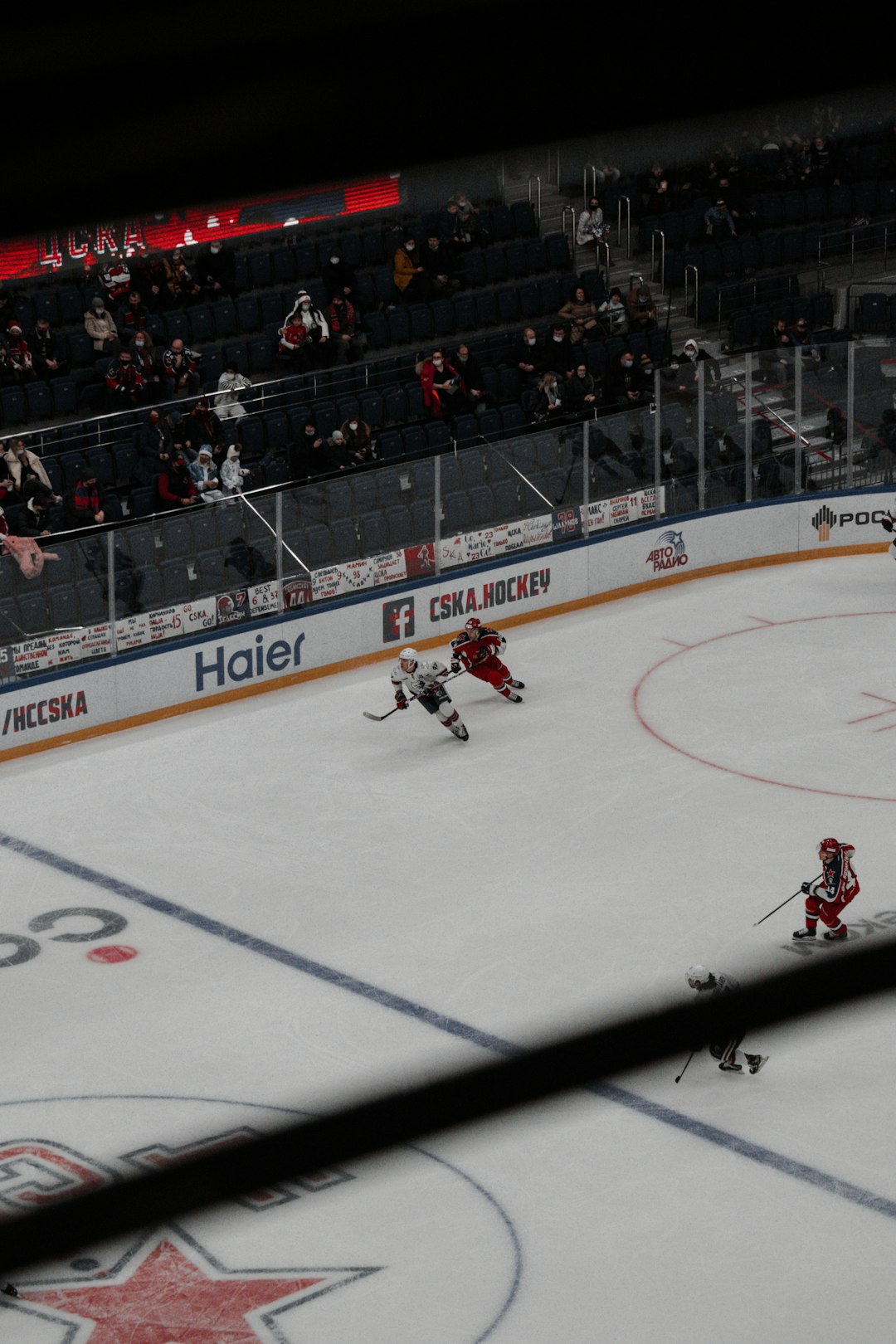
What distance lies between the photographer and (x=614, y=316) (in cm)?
2583

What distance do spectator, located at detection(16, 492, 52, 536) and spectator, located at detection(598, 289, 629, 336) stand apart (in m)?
8.98

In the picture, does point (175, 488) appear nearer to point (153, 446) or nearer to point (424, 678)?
point (153, 446)

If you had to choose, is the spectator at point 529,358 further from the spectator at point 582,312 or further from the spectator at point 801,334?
the spectator at point 801,334

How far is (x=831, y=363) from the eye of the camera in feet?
75.8

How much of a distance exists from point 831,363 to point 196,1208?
2308 cm

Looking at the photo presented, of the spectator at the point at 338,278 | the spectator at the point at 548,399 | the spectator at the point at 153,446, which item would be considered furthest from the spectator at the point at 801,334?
the spectator at the point at 153,446

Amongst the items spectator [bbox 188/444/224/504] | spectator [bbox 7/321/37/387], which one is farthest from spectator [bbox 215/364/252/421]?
spectator [bbox 7/321/37/387]

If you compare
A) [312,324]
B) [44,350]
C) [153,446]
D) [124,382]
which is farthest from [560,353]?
[44,350]

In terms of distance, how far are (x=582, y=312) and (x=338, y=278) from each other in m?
3.37

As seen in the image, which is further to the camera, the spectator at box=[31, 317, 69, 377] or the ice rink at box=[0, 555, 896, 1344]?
the spectator at box=[31, 317, 69, 377]

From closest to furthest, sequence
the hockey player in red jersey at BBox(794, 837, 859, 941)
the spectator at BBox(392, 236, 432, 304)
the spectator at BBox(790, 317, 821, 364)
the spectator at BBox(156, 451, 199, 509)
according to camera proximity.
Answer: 1. the hockey player in red jersey at BBox(794, 837, 859, 941)
2. the spectator at BBox(156, 451, 199, 509)
3. the spectator at BBox(392, 236, 432, 304)
4. the spectator at BBox(790, 317, 821, 364)

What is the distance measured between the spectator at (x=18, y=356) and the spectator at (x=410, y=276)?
550 centimetres

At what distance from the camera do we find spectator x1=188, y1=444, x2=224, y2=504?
816 inches

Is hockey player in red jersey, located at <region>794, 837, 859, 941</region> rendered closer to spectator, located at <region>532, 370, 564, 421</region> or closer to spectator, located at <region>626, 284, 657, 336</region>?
spectator, located at <region>532, 370, 564, 421</region>
